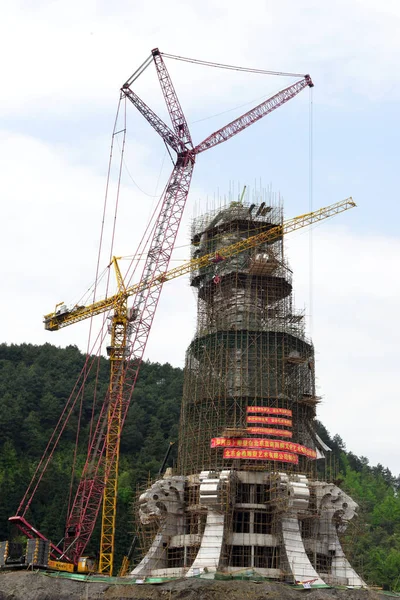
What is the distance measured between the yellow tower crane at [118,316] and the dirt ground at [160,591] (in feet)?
69.5

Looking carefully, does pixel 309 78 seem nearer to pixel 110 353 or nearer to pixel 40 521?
pixel 110 353

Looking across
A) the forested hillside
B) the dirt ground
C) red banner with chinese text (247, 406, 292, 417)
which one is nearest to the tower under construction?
red banner with chinese text (247, 406, 292, 417)

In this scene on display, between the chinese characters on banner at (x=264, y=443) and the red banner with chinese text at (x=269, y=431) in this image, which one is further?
the red banner with chinese text at (x=269, y=431)

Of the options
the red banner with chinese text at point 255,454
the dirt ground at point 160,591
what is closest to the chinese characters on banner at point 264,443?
the red banner with chinese text at point 255,454

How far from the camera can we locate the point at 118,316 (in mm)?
113500

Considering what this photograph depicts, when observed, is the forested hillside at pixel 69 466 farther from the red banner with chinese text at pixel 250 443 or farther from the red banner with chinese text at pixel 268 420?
the red banner with chinese text at pixel 250 443

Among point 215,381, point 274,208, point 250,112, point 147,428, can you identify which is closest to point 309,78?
point 250,112

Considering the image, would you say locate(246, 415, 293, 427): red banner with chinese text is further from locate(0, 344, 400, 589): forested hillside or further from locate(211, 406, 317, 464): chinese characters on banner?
locate(0, 344, 400, 589): forested hillside

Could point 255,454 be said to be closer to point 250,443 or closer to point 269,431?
point 250,443

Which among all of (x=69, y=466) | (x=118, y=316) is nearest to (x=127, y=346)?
(x=118, y=316)

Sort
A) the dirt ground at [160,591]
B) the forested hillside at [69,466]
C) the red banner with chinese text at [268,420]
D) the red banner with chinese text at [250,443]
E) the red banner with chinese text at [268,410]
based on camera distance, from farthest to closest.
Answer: the forested hillside at [69,466], the red banner with chinese text at [268,410], the red banner with chinese text at [268,420], the red banner with chinese text at [250,443], the dirt ground at [160,591]

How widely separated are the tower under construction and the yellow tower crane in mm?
1438

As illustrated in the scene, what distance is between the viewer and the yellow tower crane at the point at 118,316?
4225 inches

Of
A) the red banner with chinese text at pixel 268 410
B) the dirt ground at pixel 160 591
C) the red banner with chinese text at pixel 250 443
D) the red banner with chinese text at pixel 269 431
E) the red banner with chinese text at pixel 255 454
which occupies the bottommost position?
the dirt ground at pixel 160 591
